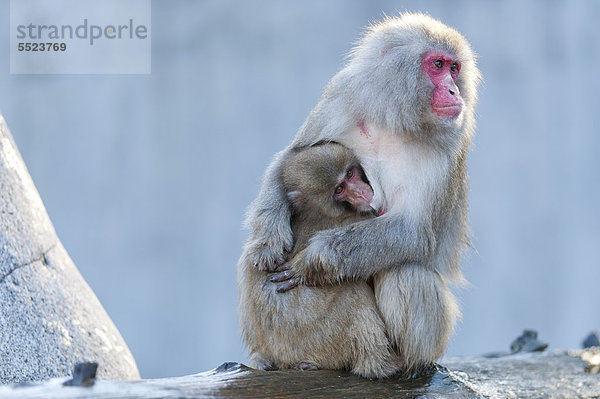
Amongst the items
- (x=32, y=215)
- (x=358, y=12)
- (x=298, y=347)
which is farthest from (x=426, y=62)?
(x=358, y=12)

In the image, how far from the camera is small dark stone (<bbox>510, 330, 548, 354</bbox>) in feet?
20.9

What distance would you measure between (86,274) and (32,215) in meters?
5.62

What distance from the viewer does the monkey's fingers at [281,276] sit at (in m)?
4.40

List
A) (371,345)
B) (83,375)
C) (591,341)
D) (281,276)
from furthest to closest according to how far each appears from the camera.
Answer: (591,341), (281,276), (371,345), (83,375)

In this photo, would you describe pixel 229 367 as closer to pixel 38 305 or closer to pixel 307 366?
pixel 307 366

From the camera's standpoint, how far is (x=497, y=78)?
1102 centimetres

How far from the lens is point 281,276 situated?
→ 442 centimetres

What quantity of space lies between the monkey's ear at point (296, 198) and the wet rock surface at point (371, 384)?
99 cm

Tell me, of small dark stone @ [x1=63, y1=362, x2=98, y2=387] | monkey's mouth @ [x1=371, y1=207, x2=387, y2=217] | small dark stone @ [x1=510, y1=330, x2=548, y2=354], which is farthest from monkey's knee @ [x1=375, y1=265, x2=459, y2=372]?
small dark stone @ [x1=510, y1=330, x2=548, y2=354]

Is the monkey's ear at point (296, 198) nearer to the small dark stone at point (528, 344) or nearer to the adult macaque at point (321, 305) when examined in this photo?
the adult macaque at point (321, 305)

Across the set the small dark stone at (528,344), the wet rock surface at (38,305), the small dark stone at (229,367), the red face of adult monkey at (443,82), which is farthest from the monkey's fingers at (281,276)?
the small dark stone at (528,344)

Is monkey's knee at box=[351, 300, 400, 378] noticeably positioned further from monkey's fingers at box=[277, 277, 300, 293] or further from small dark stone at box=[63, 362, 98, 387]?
small dark stone at box=[63, 362, 98, 387]

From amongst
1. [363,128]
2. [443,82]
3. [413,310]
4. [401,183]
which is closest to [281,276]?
[413,310]

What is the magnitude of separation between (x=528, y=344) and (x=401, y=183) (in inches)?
111
